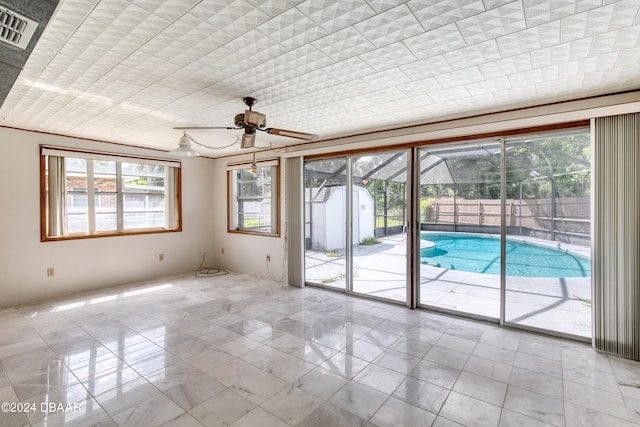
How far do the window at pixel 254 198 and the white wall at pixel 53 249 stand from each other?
853 mm

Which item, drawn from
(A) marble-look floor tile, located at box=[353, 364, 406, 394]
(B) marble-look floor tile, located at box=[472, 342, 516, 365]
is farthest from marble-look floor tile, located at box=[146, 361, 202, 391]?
(B) marble-look floor tile, located at box=[472, 342, 516, 365]

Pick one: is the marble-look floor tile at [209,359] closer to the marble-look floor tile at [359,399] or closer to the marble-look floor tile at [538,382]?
the marble-look floor tile at [359,399]

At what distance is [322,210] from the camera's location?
17.3ft

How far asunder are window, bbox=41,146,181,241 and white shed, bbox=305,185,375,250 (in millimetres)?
2542

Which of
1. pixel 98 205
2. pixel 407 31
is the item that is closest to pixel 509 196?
pixel 407 31

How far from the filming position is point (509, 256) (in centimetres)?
338

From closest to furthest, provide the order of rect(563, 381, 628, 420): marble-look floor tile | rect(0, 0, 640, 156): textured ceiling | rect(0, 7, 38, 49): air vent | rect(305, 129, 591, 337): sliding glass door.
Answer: rect(0, 7, 38, 49): air vent, rect(0, 0, 640, 156): textured ceiling, rect(563, 381, 628, 420): marble-look floor tile, rect(305, 129, 591, 337): sliding glass door

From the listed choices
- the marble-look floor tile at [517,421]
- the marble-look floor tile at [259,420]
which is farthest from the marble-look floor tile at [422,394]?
the marble-look floor tile at [259,420]

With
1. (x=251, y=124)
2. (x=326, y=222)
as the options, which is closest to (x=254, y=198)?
(x=326, y=222)

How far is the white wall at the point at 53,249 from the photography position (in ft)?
13.1

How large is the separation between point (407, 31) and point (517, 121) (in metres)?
2.02

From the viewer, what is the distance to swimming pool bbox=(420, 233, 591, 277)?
3.37m

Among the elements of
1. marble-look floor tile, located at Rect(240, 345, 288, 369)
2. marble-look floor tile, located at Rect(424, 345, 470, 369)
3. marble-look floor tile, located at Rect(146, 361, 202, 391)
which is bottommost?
marble-look floor tile, located at Rect(424, 345, 470, 369)

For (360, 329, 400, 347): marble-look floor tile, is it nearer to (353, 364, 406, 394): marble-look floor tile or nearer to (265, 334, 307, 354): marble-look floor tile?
(353, 364, 406, 394): marble-look floor tile
